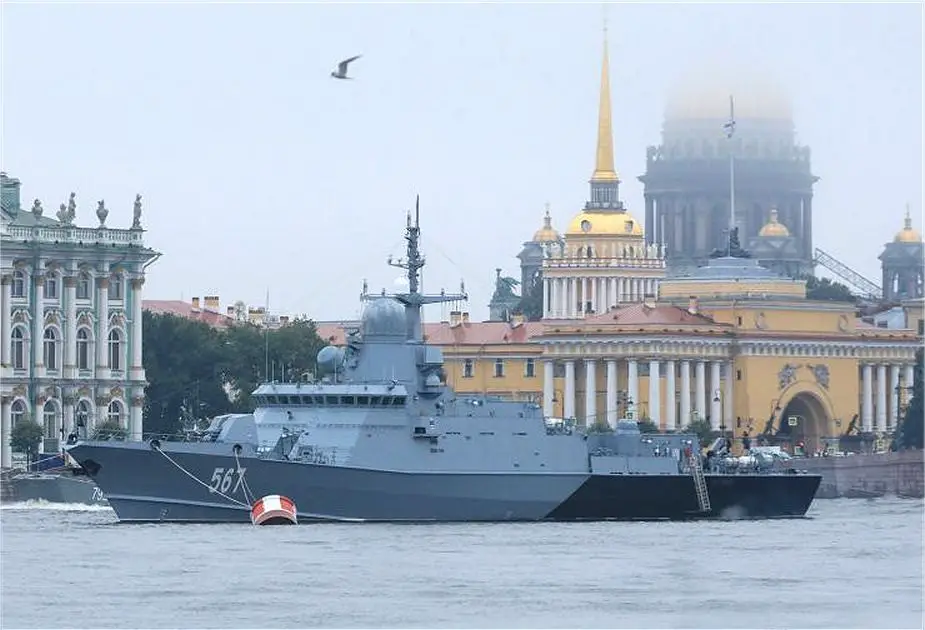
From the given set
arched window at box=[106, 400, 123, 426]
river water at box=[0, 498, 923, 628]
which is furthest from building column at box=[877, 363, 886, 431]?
river water at box=[0, 498, 923, 628]

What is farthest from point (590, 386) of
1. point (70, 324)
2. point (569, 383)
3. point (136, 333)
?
point (70, 324)

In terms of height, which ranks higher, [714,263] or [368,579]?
[714,263]

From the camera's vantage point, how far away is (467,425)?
89.8 meters

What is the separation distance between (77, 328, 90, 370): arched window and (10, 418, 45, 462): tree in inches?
197

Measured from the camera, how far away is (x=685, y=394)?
166 meters

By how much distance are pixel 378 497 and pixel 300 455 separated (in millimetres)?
2012

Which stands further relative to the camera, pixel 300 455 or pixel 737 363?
pixel 737 363

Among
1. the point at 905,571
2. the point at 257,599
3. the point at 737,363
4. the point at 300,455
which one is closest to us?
the point at 257,599

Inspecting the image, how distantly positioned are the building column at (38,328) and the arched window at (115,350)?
277 cm

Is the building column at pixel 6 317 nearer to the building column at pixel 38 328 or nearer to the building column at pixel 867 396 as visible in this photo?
the building column at pixel 38 328

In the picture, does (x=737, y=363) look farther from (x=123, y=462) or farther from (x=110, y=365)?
(x=123, y=462)

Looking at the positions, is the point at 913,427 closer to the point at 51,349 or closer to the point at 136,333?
the point at 136,333

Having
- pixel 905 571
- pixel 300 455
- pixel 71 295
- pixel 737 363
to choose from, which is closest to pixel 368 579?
pixel 905 571

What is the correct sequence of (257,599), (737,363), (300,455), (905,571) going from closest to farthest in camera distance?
1. (257,599)
2. (905,571)
3. (300,455)
4. (737,363)
